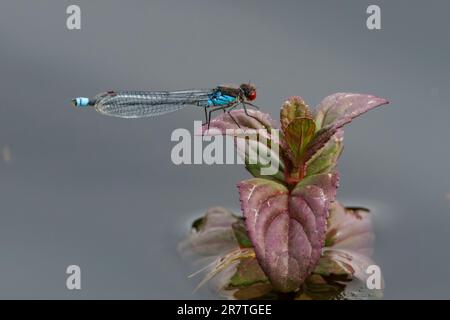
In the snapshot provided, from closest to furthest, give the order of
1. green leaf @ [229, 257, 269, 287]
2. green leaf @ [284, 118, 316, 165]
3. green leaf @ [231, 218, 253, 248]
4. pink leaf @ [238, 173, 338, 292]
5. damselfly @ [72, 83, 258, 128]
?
pink leaf @ [238, 173, 338, 292], green leaf @ [284, 118, 316, 165], green leaf @ [229, 257, 269, 287], green leaf @ [231, 218, 253, 248], damselfly @ [72, 83, 258, 128]

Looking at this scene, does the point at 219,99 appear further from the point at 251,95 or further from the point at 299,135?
the point at 299,135

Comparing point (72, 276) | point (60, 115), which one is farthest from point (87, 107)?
point (72, 276)

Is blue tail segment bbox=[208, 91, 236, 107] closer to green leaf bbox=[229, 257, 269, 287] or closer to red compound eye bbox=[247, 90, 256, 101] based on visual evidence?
red compound eye bbox=[247, 90, 256, 101]

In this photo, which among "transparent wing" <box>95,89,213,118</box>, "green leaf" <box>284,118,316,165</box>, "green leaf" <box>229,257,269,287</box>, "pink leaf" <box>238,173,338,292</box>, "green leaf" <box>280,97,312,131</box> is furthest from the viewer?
"transparent wing" <box>95,89,213,118</box>

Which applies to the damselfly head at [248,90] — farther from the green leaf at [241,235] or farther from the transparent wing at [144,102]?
the green leaf at [241,235]

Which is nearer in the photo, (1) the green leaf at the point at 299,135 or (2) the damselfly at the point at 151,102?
(1) the green leaf at the point at 299,135

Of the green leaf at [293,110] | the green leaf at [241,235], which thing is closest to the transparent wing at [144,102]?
the green leaf at [241,235]

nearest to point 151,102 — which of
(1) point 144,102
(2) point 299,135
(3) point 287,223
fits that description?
(1) point 144,102

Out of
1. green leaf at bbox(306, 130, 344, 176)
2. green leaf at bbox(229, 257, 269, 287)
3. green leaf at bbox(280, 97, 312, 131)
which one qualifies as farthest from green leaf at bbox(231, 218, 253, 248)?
green leaf at bbox(280, 97, 312, 131)
